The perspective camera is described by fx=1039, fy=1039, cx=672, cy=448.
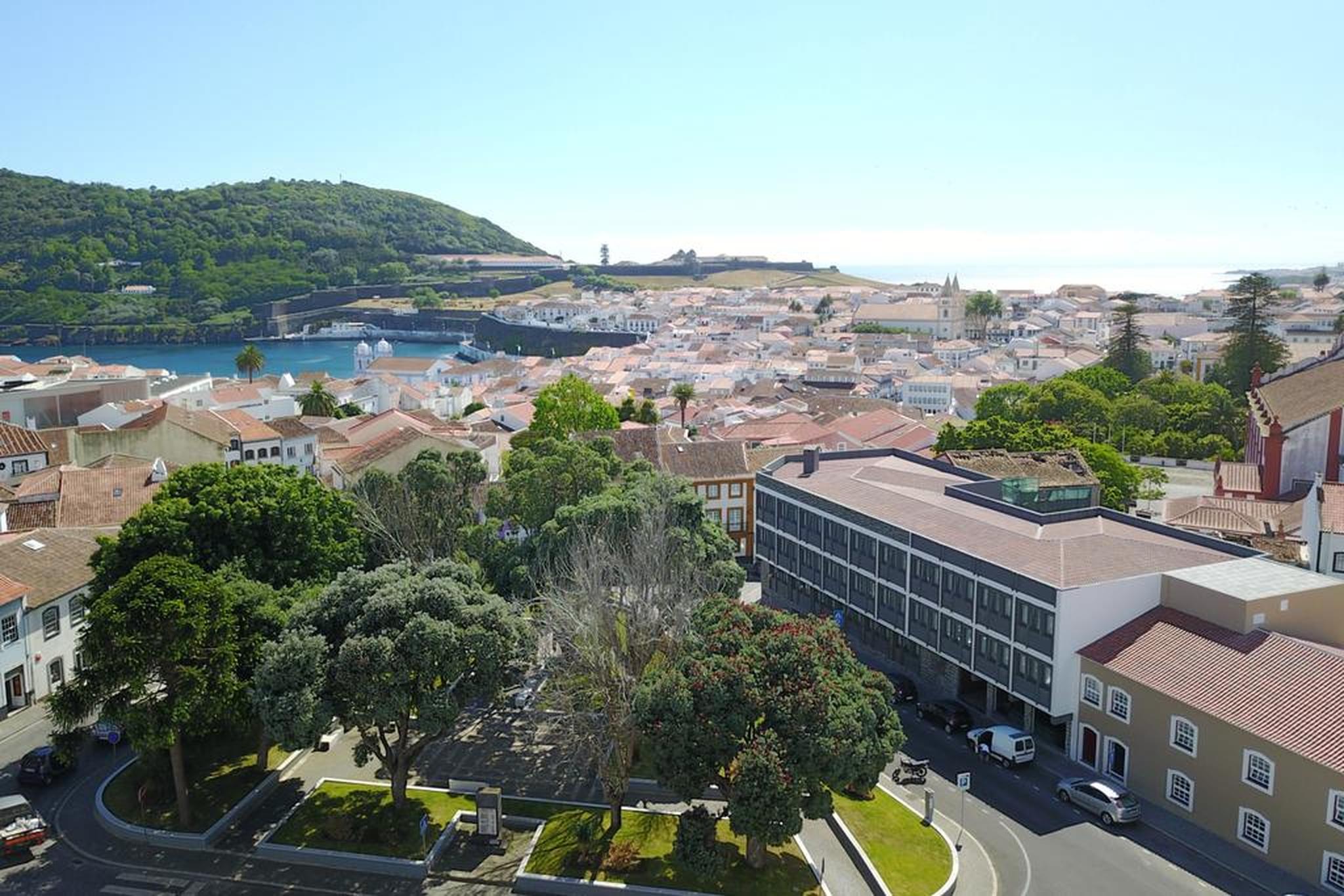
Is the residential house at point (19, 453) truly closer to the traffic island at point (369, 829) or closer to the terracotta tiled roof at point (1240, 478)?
the traffic island at point (369, 829)

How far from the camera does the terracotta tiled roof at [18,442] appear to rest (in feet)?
177

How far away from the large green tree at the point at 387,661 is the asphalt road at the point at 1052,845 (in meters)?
13.0

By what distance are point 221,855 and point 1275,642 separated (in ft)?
91.4

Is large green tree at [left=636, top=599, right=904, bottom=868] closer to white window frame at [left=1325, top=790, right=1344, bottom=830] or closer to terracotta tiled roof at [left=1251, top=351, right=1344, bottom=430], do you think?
white window frame at [left=1325, top=790, right=1344, bottom=830]

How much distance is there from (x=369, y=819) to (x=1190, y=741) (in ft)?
70.8

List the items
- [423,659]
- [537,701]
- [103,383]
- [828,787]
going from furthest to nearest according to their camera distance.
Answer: [103,383] → [537,701] → [423,659] → [828,787]

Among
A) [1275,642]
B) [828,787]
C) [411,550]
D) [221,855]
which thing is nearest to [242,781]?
[221,855]

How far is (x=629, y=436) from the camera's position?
60.7 metres

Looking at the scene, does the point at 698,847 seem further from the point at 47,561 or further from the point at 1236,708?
the point at 47,561

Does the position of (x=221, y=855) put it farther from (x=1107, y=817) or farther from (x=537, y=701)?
(x=1107, y=817)

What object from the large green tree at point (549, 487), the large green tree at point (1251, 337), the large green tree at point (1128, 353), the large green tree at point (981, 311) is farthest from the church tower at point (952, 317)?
the large green tree at point (549, 487)

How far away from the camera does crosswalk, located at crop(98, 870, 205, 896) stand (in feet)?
78.7

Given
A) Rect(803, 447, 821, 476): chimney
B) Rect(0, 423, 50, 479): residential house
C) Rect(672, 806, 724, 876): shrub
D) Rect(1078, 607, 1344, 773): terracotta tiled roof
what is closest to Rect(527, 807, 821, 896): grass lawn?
Rect(672, 806, 724, 876): shrub

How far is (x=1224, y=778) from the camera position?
26422mm
